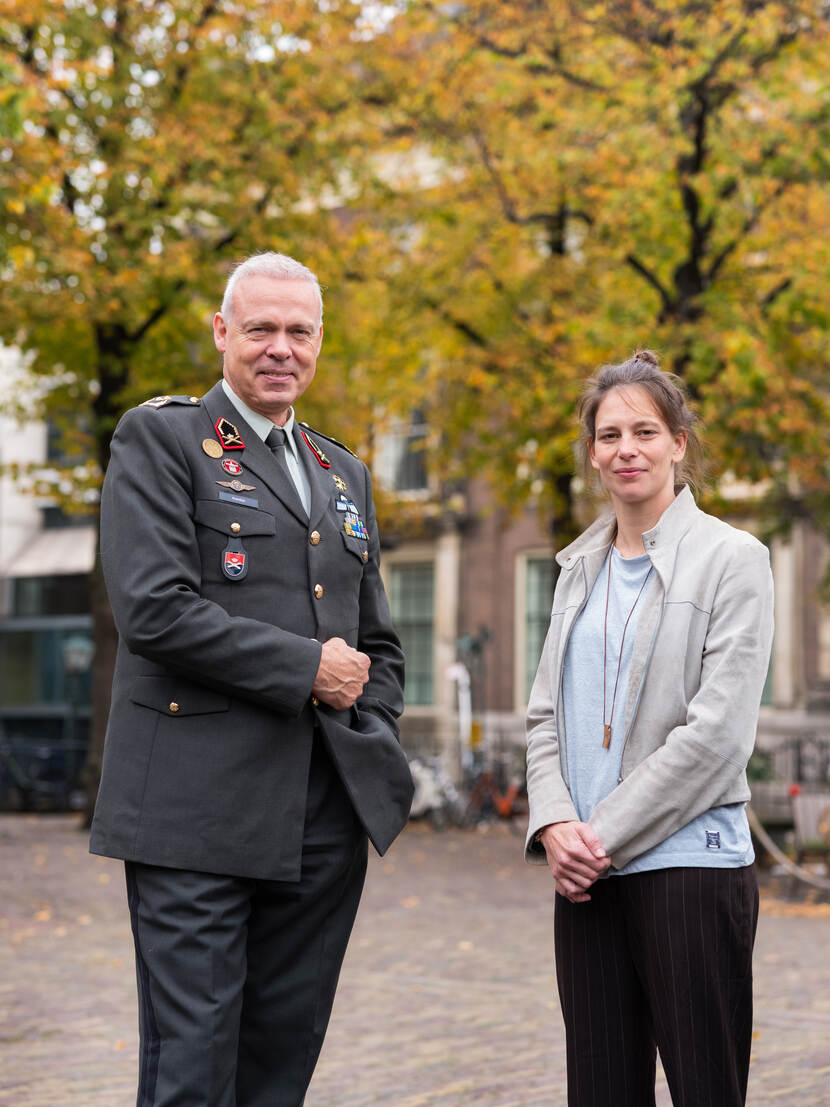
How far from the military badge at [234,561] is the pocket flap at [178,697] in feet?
0.79

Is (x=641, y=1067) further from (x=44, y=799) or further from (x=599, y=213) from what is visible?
(x=44, y=799)

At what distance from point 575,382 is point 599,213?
7.17ft

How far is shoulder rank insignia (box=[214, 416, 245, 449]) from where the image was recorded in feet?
10.8

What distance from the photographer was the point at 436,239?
1781cm

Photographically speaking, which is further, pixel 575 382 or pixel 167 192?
pixel 167 192

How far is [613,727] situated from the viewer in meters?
3.17

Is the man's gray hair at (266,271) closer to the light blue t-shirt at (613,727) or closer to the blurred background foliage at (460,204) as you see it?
the light blue t-shirt at (613,727)

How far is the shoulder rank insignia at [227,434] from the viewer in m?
3.28

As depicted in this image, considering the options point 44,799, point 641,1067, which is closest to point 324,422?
point 44,799

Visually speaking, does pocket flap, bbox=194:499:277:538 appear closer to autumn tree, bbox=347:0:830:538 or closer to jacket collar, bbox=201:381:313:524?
jacket collar, bbox=201:381:313:524

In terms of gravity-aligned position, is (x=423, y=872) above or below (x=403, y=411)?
below

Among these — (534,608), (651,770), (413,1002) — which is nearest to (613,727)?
(651,770)

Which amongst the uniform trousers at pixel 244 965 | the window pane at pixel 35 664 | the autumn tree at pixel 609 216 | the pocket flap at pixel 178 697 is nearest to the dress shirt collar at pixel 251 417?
the pocket flap at pixel 178 697

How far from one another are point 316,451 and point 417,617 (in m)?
26.1
